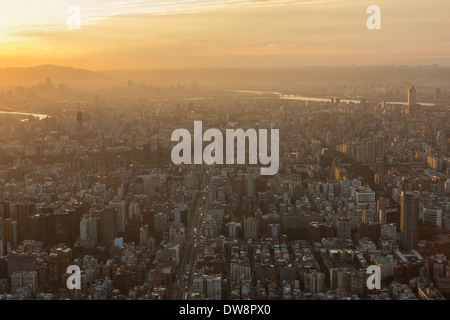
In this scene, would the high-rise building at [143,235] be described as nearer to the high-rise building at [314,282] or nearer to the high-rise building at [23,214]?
the high-rise building at [23,214]

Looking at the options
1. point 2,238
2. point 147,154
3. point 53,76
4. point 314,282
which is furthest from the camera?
point 53,76

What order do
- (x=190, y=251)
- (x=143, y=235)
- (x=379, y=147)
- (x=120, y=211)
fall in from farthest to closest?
(x=379, y=147) → (x=120, y=211) → (x=143, y=235) → (x=190, y=251)

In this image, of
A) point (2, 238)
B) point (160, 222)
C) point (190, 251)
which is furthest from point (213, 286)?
point (2, 238)

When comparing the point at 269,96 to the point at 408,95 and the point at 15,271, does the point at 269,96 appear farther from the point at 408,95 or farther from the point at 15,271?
the point at 15,271

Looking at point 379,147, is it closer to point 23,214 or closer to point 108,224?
point 108,224

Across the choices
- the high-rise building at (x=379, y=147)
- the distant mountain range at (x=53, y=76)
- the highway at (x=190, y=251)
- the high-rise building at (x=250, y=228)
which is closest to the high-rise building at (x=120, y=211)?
the highway at (x=190, y=251)

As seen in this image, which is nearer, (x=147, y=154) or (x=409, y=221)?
(x=409, y=221)
